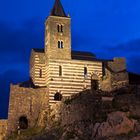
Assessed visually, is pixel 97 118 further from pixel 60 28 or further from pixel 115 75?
pixel 60 28

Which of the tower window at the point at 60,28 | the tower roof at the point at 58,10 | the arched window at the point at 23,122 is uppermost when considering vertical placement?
the tower roof at the point at 58,10

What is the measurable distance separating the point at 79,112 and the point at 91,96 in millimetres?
2675

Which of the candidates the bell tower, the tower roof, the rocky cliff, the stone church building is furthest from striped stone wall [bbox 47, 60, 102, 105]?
the tower roof

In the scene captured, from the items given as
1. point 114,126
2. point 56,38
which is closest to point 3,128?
point 56,38

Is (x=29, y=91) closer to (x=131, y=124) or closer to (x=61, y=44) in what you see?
(x=61, y=44)

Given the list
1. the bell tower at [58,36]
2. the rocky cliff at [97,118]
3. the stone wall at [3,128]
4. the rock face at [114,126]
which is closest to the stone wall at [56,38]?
the bell tower at [58,36]

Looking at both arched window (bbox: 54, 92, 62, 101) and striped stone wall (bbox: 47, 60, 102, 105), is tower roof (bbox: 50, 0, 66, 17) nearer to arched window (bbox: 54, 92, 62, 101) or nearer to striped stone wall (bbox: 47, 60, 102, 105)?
striped stone wall (bbox: 47, 60, 102, 105)

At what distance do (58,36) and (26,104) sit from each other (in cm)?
1269

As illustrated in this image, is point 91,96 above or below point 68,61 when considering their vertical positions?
below

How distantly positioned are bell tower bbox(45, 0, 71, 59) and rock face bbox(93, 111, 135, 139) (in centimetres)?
2099

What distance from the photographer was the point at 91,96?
6469cm

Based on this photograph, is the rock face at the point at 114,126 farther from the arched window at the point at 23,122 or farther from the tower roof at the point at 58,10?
the tower roof at the point at 58,10

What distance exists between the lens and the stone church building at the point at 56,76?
74.1 metres

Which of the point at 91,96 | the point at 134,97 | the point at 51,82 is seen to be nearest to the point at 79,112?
the point at 91,96
